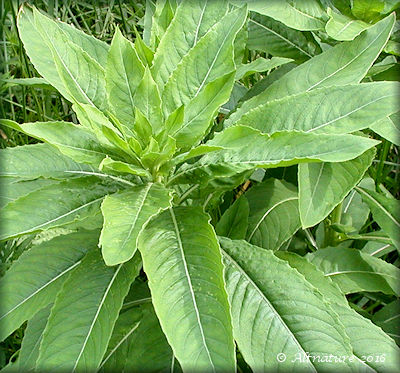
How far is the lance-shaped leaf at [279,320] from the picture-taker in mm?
1168

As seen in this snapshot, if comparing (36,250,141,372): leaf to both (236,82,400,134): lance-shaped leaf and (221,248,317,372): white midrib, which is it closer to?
(221,248,317,372): white midrib

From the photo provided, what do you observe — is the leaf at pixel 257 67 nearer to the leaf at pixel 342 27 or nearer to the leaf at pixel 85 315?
the leaf at pixel 342 27

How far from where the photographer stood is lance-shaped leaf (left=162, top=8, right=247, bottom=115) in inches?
52.8

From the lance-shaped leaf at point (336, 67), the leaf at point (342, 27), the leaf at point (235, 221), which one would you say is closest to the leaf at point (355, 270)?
the leaf at point (235, 221)

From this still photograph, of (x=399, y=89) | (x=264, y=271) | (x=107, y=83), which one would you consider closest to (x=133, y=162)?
(x=107, y=83)

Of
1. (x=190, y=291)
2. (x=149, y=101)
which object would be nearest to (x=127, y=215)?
(x=190, y=291)

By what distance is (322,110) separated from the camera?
136 centimetres

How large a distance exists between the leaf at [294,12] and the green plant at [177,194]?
29 millimetres

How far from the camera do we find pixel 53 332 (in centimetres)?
121

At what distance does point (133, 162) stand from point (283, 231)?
577 mm

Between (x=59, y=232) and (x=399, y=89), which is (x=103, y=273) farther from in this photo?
(x=399, y=89)

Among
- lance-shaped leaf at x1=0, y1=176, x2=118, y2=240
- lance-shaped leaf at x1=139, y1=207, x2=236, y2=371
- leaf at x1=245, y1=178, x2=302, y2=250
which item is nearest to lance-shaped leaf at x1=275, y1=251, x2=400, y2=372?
leaf at x1=245, y1=178, x2=302, y2=250

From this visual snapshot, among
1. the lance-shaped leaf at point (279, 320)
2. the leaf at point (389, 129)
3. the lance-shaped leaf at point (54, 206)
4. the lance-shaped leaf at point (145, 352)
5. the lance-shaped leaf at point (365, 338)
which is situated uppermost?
the leaf at point (389, 129)

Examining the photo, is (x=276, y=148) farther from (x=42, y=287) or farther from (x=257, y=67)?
(x=42, y=287)
